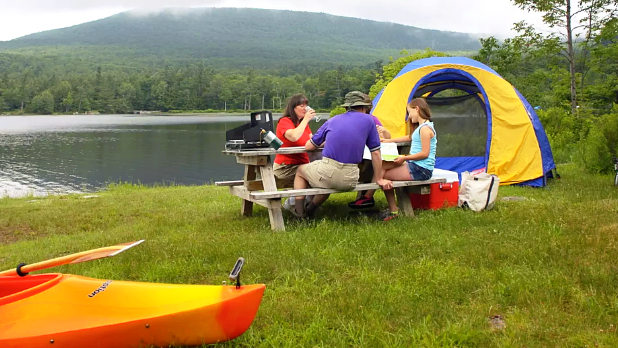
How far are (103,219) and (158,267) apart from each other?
436cm

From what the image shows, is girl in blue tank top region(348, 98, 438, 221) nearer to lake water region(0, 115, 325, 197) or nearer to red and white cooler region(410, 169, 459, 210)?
red and white cooler region(410, 169, 459, 210)

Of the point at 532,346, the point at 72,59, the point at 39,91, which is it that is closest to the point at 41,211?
the point at 532,346

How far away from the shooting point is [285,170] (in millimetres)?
6812

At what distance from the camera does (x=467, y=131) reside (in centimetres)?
1128

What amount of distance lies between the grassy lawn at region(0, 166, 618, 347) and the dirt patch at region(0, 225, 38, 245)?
0.13ft

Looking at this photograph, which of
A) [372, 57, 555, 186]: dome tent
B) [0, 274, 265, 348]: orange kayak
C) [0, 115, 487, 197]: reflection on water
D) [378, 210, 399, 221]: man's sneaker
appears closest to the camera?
[0, 274, 265, 348]: orange kayak

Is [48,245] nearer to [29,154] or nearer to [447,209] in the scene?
[447,209]

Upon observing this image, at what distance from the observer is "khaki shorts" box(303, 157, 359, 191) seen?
19.0ft

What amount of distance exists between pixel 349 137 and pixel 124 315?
345 centimetres

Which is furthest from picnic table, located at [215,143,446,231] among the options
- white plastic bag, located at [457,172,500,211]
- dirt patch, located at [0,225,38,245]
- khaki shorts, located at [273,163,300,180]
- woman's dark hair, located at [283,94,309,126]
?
dirt patch, located at [0,225,38,245]

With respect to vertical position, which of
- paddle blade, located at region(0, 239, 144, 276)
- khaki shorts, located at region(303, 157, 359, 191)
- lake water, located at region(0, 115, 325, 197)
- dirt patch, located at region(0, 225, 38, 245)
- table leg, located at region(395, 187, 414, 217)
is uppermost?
khaki shorts, located at region(303, 157, 359, 191)

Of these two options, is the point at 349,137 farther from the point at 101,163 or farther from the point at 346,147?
the point at 101,163

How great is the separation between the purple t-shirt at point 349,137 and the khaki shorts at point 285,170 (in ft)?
3.19

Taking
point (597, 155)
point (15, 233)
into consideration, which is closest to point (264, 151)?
point (15, 233)
